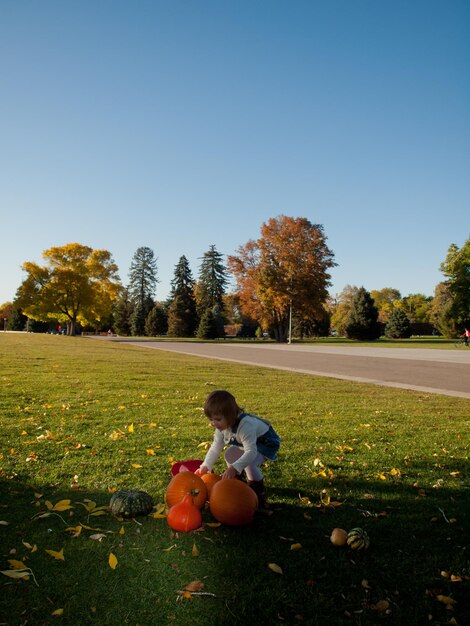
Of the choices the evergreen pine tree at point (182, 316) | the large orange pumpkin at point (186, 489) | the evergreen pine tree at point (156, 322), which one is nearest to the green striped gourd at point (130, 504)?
the large orange pumpkin at point (186, 489)

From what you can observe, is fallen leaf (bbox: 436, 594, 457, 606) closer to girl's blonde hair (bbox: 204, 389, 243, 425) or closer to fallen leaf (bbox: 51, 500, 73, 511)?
girl's blonde hair (bbox: 204, 389, 243, 425)

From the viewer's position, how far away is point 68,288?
55.8 m

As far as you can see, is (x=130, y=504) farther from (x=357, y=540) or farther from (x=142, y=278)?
(x=142, y=278)

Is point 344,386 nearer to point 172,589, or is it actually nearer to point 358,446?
point 358,446

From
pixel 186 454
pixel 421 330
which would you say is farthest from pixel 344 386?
pixel 421 330

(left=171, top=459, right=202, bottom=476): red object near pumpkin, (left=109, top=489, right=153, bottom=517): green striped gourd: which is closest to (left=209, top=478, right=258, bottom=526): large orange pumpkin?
(left=109, top=489, right=153, bottom=517): green striped gourd

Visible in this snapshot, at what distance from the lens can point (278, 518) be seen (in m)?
3.62

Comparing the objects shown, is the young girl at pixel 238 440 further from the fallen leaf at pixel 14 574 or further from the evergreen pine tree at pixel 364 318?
the evergreen pine tree at pixel 364 318

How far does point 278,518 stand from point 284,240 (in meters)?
53.7

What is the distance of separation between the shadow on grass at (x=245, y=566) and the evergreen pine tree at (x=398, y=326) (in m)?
68.5

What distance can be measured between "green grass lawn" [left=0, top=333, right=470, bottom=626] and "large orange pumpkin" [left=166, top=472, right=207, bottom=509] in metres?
0.20

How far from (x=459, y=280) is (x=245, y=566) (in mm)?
56377

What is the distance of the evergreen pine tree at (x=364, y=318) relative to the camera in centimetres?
6062

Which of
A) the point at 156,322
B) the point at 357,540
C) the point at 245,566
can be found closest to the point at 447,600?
the point at 357,540
